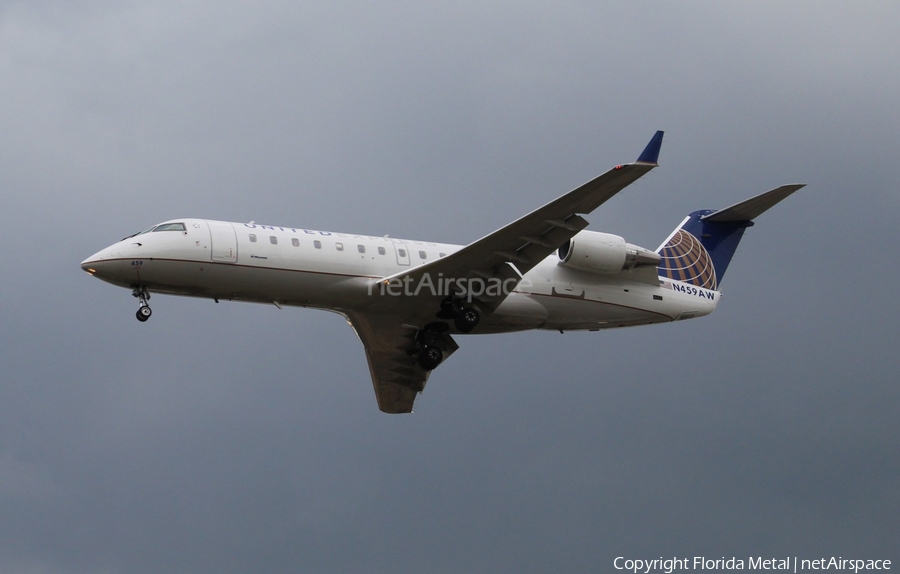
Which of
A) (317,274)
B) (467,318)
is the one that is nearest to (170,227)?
(317,274)

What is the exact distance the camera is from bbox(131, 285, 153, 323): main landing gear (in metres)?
24.8

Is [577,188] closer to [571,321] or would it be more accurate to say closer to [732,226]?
[571,321]

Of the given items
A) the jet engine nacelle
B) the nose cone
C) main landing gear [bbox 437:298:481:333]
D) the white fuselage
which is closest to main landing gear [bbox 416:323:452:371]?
the white fuselage

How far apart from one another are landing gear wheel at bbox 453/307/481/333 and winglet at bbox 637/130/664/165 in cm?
618

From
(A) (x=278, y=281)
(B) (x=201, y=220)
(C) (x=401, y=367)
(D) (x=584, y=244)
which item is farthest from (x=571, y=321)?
(B) (x=201, y=220)

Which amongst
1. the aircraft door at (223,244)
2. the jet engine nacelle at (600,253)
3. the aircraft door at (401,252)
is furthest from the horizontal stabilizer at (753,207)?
the aircraft door at (223,244)

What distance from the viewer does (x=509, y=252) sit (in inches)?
1007

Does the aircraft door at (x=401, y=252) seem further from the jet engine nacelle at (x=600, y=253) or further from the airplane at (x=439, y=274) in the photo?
the jet engine nacelle at (x=600, y=253)

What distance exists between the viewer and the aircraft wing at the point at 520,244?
2389cm

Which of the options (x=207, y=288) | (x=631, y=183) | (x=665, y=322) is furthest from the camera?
(x=665, y=322)

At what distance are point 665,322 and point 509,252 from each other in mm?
5925

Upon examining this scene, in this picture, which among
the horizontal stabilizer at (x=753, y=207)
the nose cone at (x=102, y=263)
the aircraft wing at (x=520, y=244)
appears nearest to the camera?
the aircraft wing at (x=520, y=244)

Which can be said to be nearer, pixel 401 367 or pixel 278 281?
pixel 278 281

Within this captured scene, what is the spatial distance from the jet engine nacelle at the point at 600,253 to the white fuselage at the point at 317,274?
355mm
